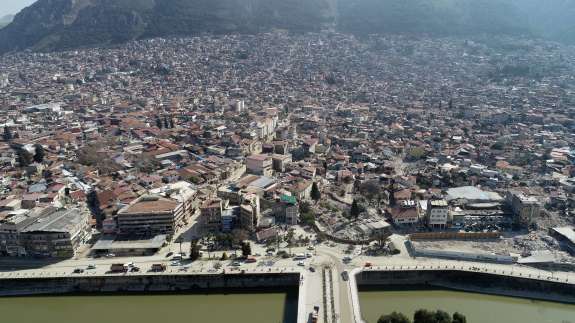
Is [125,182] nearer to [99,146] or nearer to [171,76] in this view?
[99,146]

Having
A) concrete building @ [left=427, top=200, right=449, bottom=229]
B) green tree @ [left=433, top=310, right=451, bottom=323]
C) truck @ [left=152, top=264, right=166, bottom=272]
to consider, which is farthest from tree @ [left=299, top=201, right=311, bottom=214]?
green tree @ [left=433, top=310, right=451, bottom=323]

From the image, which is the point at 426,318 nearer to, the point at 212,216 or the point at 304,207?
the point at 304,207

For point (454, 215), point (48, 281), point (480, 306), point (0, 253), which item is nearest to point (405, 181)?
point (454, 215)

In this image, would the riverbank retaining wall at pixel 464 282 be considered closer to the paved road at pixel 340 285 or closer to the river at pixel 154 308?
the paved road at pixel 340 285

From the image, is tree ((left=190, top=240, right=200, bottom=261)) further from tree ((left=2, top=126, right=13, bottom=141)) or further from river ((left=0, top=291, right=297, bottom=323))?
tree ((left=2, top=126, right=13, bottom=141))

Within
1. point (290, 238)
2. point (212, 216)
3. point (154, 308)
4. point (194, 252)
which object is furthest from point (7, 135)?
point (290, 238)

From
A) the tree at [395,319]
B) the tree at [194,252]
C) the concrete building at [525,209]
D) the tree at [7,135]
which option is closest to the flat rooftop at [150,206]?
the tree at [194,252]
